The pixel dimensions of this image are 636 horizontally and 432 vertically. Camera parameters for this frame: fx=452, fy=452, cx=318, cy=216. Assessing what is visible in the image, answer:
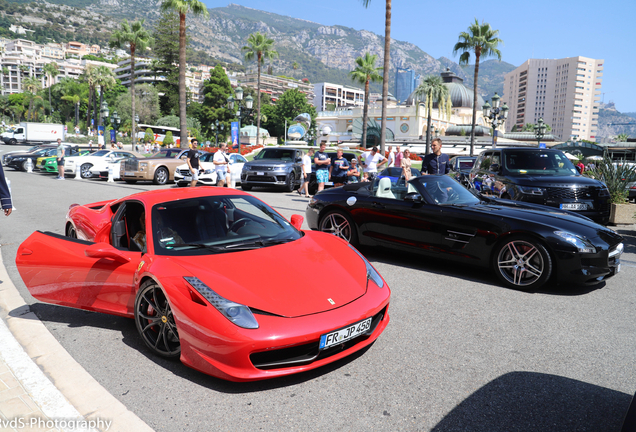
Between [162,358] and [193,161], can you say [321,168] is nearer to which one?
[193,161]

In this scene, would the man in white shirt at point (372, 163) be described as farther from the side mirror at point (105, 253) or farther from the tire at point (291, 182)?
the side mirror at point (105, 253)

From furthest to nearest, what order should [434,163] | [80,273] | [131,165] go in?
[131,165], [434,163], [80,273]

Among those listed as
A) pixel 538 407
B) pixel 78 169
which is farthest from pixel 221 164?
pixel 538 407

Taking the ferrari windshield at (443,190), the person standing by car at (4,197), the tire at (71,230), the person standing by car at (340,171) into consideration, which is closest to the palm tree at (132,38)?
the person standing by car at (340,171)

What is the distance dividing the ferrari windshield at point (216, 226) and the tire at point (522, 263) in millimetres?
2611

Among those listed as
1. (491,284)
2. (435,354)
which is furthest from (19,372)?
(491,284)

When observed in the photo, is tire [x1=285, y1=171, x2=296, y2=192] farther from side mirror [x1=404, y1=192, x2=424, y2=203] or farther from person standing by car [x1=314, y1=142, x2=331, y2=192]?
side mirror [x1=404, y1=192, x2=424, y2=203]

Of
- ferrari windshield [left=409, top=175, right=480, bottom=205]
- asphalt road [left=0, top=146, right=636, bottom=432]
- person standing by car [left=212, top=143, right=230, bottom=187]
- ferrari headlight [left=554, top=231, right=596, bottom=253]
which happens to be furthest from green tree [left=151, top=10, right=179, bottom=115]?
asphalt road [left=0, top=146, right=636, bottom=432]

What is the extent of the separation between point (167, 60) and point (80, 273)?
321 feet

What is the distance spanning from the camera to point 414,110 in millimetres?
101562

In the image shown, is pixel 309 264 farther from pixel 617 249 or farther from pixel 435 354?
pixel 617 249

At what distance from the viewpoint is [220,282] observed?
3049 mm

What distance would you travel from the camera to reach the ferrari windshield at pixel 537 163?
1000 cm

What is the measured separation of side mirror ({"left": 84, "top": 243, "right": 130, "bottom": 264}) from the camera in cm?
354
